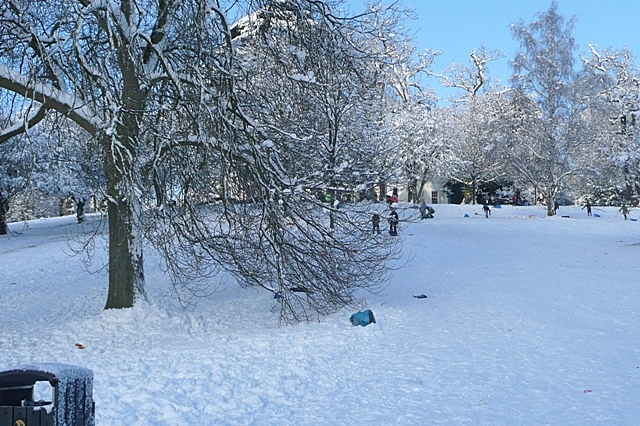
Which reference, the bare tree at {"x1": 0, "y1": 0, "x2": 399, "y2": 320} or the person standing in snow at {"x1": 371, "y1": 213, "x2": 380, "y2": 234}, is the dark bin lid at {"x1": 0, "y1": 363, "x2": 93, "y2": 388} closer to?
the bare tree at {"x1": 0, "y1": 0, "x2": 399, "y2": 320}

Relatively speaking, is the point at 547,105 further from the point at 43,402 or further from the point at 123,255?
the point at 43,402

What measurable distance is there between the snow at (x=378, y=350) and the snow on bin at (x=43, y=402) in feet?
8.51

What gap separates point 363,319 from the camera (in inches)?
384

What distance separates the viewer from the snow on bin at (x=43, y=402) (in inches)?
103

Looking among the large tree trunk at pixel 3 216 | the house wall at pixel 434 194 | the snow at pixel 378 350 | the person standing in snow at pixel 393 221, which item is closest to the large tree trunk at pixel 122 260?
the snow at pixel 378 350

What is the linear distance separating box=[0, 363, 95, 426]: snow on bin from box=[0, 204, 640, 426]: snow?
2593 millimetres

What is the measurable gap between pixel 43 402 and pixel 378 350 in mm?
6075

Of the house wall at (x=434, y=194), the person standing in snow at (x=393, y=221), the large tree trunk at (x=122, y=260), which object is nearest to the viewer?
the person standing in snow at (x=393, y=221)

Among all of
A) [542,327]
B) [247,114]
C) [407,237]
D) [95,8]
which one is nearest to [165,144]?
[247,114]

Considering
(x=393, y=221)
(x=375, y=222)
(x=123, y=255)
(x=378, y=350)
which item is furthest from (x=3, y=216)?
(x=378, y=350)

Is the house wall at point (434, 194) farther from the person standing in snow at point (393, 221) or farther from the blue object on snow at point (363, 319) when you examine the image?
the blue object on snow at point (363, 319)

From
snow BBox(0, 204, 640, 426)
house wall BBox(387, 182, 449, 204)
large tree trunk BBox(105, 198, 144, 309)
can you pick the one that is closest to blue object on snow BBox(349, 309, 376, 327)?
snow BBox(0, 204, 640, 426)

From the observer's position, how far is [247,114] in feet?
32.9

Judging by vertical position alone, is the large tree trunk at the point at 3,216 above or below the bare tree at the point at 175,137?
below
